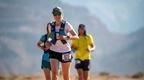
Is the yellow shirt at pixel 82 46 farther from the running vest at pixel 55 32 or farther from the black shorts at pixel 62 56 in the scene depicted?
the running vest at pixel 55 32

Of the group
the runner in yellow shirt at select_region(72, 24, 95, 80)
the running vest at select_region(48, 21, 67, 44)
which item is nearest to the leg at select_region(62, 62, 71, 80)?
the running vest at select_region(48, 21, 67, 44)

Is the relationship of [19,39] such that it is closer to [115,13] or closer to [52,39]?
[115,13]

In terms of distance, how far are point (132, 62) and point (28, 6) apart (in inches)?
411

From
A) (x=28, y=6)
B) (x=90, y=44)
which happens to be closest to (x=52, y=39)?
(x=90, y=44)

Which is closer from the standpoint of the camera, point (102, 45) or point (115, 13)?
point (115, 13)

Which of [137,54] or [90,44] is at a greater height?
[137,54]

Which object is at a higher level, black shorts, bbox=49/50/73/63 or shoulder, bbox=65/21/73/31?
shoulder, bbox=65/21/73/31

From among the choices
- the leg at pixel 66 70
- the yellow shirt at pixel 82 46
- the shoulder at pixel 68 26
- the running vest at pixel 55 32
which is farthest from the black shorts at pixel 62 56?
the yellow shirt at pixel 82 46

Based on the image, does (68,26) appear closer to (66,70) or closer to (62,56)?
(62,56)

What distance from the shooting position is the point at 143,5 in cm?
2809

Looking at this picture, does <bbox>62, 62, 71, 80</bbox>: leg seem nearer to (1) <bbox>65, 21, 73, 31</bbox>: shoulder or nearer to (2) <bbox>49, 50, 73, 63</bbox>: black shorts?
(2) <bbox>49, 50, 73, 63</bbox>: black shorts

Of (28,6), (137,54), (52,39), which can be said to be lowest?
(52,39)

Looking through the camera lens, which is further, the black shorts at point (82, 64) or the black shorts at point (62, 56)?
the black shorts at point (82, 64)

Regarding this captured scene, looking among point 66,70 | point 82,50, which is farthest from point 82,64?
point 66,70
